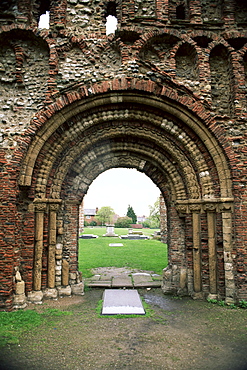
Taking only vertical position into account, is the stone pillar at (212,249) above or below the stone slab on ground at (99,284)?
above

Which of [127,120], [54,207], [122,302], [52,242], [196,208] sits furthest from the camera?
[127,120]

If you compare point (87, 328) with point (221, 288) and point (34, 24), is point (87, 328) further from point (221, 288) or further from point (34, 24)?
point (34, 24)

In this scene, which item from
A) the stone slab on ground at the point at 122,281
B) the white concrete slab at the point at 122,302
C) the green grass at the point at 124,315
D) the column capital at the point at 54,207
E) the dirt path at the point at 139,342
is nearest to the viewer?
the dirt path at the point at 139,342

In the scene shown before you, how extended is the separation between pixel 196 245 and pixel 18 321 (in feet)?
14.5

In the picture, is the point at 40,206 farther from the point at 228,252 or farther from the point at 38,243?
the point at 228,252

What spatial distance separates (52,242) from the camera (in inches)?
254

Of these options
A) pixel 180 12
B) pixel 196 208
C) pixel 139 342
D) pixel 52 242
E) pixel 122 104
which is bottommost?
pixel 139 342

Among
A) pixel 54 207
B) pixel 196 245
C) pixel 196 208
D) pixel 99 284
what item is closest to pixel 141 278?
pixel 99 284

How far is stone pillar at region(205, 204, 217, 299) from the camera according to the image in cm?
628

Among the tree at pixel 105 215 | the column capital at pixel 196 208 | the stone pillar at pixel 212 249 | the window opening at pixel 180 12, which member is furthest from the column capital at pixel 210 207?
the tree at pixel 105 215

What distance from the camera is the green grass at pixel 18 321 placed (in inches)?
172

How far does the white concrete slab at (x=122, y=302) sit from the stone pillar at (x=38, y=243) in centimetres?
173

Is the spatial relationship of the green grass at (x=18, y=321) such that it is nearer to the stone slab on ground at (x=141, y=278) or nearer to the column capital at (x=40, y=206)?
the column capital at (x=40, y=206)

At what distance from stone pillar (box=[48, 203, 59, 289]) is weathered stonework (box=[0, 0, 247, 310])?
0.08 ft
